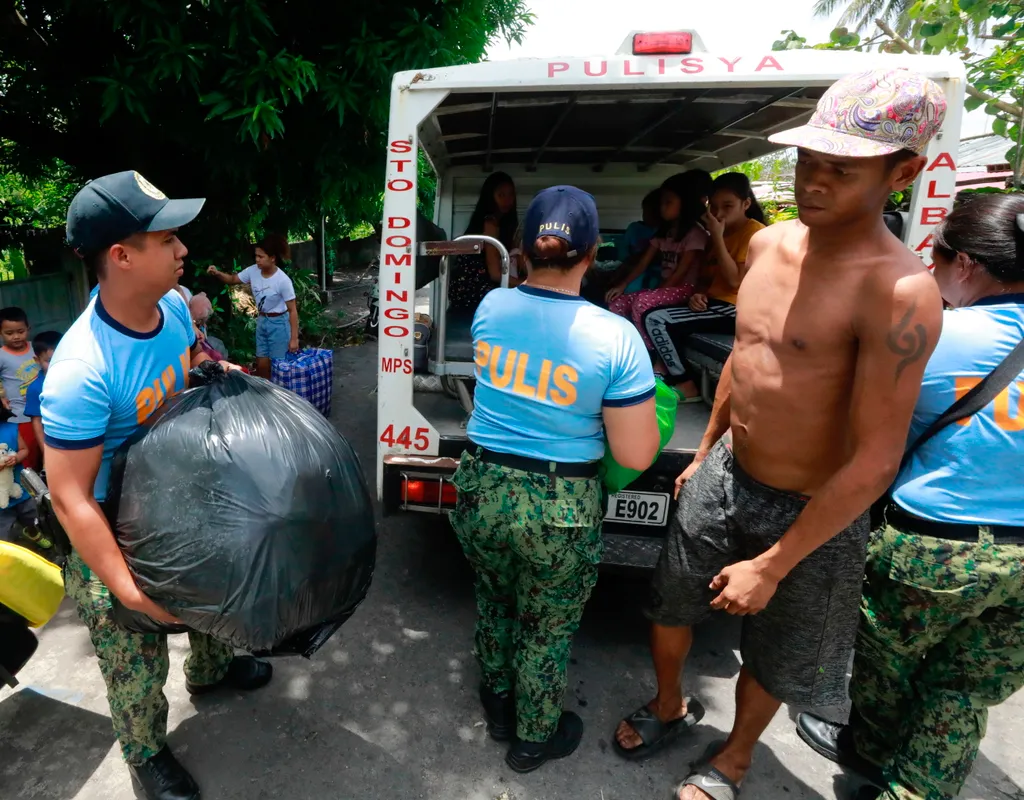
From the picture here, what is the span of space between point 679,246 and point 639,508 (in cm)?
196

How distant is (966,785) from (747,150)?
4.17 m

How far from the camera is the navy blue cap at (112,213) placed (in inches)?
62.8

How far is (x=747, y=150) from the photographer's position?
483cm

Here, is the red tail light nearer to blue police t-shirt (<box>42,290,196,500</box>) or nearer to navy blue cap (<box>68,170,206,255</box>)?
blue police t-shirt (<box>42,290,196,500</box>)

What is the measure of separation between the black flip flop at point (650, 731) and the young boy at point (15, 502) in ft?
9.29

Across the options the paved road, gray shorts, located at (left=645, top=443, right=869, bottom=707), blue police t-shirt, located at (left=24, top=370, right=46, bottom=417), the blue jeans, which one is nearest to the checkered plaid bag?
the blue jeans

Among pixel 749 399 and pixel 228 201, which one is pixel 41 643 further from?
pixel 228 201

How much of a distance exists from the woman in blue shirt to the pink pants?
76.8 inches

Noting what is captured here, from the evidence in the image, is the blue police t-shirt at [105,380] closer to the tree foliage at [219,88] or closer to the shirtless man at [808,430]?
the shirtless man at [808,430]

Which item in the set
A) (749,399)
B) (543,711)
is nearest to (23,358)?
(543,711)

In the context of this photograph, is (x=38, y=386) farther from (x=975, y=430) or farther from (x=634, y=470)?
(x=975, y=430)

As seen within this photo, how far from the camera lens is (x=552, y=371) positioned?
1.80 m

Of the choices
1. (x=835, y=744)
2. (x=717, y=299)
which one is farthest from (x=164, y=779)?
(x=717, y=299)

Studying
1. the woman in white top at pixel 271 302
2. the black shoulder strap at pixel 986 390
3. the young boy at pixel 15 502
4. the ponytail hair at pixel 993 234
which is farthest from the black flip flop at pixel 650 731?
the woman in white top at pixel 271 302
